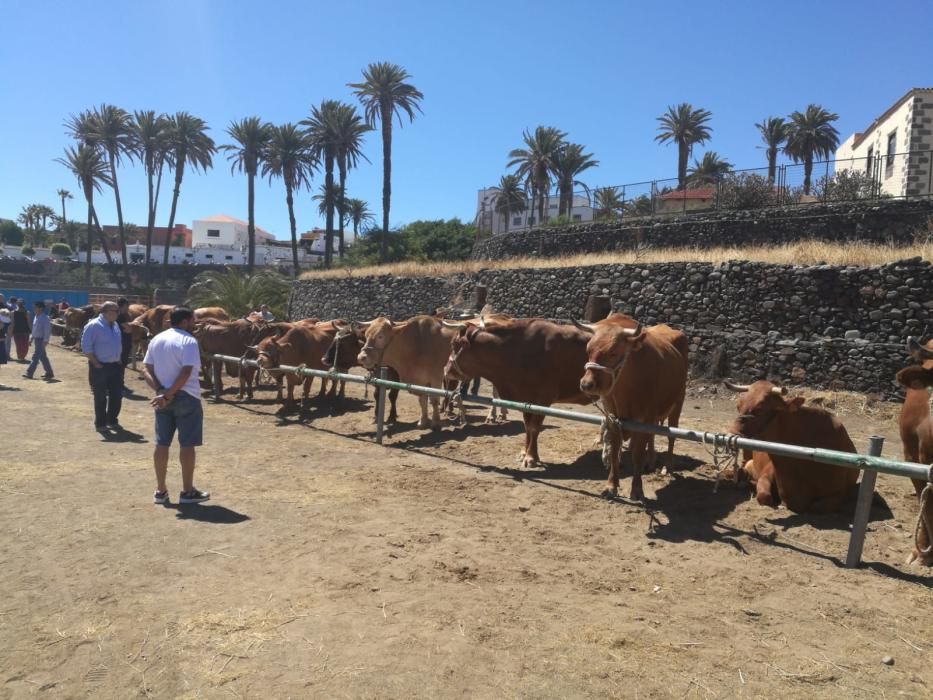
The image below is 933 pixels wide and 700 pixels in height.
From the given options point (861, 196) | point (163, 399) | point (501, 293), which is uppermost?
point (861, 196)

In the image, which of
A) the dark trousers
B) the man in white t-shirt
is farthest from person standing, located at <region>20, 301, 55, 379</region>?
the man in white t-shirt

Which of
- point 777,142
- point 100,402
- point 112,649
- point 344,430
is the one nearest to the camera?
point 112,649

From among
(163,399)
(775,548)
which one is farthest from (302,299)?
(775,548)

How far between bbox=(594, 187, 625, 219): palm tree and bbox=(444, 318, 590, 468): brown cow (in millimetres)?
22589

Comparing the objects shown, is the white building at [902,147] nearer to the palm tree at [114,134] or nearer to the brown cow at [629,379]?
the brown cow at [629,379]

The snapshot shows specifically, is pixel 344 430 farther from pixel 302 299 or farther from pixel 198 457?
pixel 302 299

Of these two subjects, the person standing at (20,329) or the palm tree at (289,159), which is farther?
the palm tree at (289,159)

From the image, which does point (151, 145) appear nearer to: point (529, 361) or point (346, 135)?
point (346, 135)

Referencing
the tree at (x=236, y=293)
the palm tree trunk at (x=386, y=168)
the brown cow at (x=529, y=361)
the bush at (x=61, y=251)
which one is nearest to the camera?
the brown cow at (x=529, y=361)

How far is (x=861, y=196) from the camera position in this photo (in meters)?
21.7

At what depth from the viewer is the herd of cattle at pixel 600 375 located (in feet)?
19.4

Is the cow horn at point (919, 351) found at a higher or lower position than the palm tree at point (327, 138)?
lower

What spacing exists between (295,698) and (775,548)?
3831 mm

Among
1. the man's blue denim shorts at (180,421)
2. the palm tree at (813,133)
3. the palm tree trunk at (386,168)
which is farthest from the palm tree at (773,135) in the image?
the man's blue denim shorts at (180,421)
